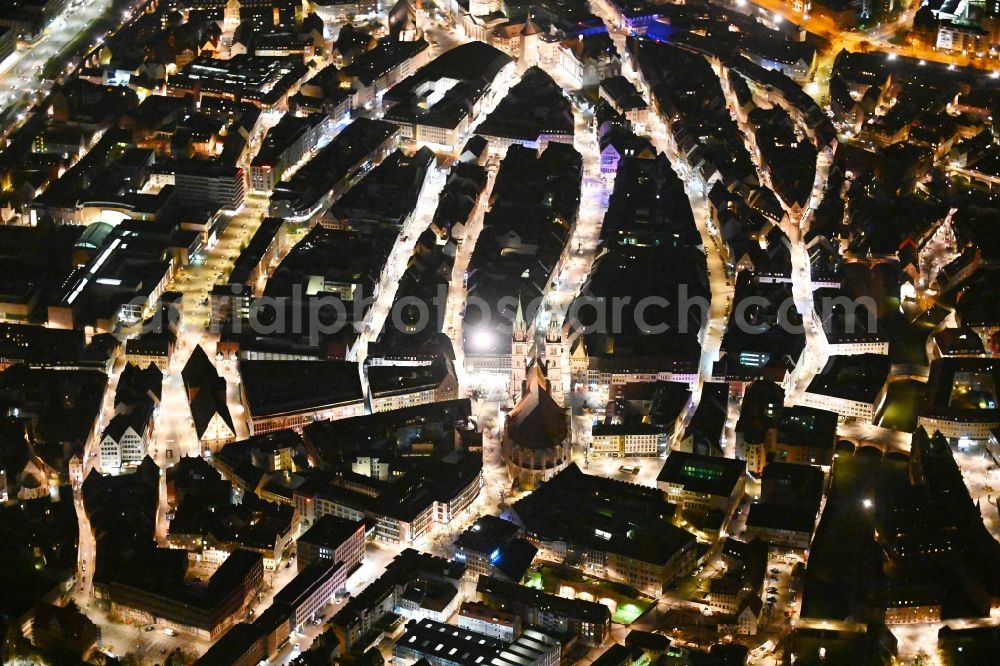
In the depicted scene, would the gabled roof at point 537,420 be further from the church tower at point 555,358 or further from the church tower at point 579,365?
the church tower at point 579,365

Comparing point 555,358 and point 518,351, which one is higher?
point 518,351

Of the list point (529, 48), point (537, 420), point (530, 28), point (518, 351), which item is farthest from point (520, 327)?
point (530, 28)

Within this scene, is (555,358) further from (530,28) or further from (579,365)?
(530,28)

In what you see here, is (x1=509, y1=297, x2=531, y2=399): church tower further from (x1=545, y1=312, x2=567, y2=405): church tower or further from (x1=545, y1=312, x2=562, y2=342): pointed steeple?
(x1=545, y1=312, x2=562, y2=342): pointed steeple

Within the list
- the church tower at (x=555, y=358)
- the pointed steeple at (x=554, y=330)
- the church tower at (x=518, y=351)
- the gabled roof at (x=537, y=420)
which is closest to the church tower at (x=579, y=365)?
the church tower at (x=555, y=358)

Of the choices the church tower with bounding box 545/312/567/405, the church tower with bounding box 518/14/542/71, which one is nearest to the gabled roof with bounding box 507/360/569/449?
the church tower with bounding box 545/312/567/405

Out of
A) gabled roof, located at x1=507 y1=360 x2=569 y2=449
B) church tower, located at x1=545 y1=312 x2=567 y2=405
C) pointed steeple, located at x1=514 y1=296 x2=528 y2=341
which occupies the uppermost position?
pointed steeple, located at x1=514 y1=296 x2=528 y2=341

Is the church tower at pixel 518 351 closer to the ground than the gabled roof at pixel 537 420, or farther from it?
farther from it
